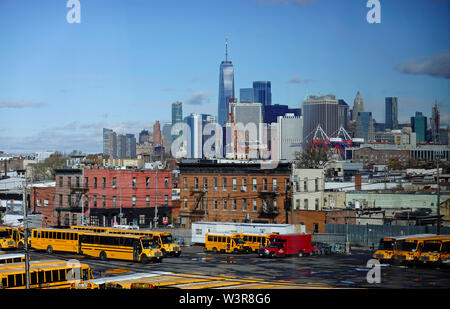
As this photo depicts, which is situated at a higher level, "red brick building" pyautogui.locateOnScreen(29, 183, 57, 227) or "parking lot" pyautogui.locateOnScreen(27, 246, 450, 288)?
"red brick building" pyautogui.locateOnScreen(29, 183, 57, 227)

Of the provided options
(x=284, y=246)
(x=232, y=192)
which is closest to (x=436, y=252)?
(x=284, y=246)

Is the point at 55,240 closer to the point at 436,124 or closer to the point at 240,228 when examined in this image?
the point at 240,228

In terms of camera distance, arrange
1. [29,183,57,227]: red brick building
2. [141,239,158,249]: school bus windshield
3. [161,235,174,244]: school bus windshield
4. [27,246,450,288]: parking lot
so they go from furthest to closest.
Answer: [29,183,57,227]: red brick building < [161,235,174,244]: school bus windshield < [141,239,158,249]: school bus windshield < [27,246,450,288]: parking lot

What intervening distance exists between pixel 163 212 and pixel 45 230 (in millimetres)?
37364

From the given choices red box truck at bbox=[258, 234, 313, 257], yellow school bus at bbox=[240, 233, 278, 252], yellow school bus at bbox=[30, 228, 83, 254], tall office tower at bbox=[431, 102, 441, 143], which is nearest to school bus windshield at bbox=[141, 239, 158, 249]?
yellow school bus at bbox=[30, 228, 83, 254]

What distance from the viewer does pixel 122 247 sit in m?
48.9

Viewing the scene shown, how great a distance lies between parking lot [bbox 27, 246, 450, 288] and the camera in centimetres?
3619

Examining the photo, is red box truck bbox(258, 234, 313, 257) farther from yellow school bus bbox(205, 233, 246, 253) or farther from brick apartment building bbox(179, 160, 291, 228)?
brick apartment building bbox(179, 160, 291, 228)

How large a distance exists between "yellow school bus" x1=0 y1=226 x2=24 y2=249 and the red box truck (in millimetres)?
22811

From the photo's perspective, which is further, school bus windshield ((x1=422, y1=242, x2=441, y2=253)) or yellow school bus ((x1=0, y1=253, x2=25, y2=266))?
school bus windshield ((x1=422, y1=242, x2=441, y2=253))

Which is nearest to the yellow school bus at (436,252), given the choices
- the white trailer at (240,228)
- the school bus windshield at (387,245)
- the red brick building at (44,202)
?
the school bus windshield at (387,245)

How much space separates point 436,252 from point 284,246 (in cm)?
1379

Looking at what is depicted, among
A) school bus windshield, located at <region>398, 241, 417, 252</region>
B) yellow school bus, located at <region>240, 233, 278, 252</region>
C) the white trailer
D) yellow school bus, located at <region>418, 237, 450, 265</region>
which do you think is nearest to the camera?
yellow school bus, located at <region>418, 237, 450, 265</region>
